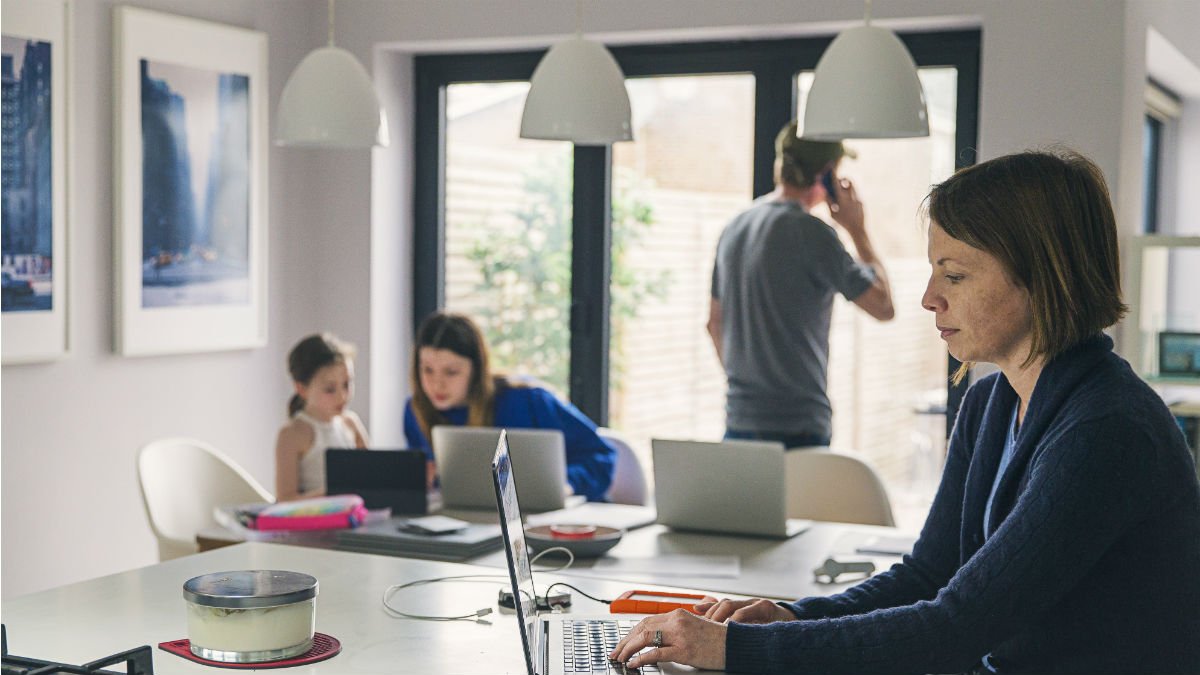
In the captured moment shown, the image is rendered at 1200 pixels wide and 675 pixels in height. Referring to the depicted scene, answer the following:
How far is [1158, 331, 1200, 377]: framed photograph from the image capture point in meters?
3.78

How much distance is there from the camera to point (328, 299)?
200 inches

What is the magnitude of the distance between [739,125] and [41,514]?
8.52 feet

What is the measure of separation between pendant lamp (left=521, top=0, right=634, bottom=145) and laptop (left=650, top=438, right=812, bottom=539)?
726 mm

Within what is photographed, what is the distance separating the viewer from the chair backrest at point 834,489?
3.58 m

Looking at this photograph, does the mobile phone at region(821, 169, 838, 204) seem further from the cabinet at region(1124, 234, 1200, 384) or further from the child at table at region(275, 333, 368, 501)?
the child at table at region(275, 333, 368, 501)

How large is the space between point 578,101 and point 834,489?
1295 mm

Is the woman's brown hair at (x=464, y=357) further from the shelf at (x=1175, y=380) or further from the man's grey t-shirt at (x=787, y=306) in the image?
the shelf at (x=1175, y=380)

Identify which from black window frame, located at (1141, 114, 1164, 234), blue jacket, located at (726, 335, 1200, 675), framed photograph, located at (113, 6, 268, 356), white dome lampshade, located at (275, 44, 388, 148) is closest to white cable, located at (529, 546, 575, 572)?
blue jacket, located at (726, 335, 1200, 675)

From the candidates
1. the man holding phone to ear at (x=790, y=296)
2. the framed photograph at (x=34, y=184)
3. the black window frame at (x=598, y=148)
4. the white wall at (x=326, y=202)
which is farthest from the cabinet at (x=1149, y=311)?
the framed photograph at (x=34, y=184)

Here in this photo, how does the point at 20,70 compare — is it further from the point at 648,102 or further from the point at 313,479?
the point at 648,102

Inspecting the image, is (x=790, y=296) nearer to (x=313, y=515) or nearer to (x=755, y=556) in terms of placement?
(x=755, y=556)

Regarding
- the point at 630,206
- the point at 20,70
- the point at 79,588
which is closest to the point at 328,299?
the point at 630,206

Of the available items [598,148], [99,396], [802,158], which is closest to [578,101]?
[802,158]

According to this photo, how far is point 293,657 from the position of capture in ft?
6.06
